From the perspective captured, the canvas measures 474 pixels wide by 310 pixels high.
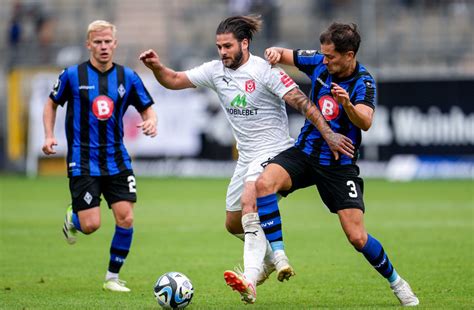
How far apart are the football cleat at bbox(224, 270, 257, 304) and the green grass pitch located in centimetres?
48

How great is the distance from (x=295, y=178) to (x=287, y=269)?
2.88 ft

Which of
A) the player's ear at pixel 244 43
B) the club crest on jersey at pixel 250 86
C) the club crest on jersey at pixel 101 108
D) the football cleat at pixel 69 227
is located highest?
the player's ear at pixel 244 43

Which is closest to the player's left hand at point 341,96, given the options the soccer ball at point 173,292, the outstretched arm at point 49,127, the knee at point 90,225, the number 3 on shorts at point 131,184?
the soccer ball at point 173,292

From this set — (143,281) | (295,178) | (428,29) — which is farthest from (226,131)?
(295,178)

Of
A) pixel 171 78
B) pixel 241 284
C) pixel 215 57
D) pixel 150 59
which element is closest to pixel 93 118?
pixel 171 78

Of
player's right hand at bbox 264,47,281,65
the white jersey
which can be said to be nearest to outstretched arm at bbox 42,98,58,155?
the white jersey

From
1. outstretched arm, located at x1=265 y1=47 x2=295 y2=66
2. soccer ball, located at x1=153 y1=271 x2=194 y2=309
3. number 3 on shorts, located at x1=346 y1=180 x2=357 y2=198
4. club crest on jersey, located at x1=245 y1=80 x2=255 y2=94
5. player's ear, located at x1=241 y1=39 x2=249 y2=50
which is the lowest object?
soccer ball, located at x1=153 y1=271 x2=194 y2=309

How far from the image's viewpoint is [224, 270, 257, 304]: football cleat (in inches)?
279

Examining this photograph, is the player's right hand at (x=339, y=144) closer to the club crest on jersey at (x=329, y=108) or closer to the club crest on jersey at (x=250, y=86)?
the club crest on jersey at (x=329, y=108)

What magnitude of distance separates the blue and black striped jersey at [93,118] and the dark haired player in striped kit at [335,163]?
188 centimetres

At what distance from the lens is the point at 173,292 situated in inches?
294

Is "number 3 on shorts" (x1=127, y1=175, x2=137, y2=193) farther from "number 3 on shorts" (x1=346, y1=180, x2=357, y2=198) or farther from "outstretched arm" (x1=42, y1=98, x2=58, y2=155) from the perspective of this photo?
"number 3 on shorts" (x1=346, y1=180, x2=357, y2=198)

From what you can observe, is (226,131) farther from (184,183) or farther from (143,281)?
(143,281)

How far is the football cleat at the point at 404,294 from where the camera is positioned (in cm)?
770
